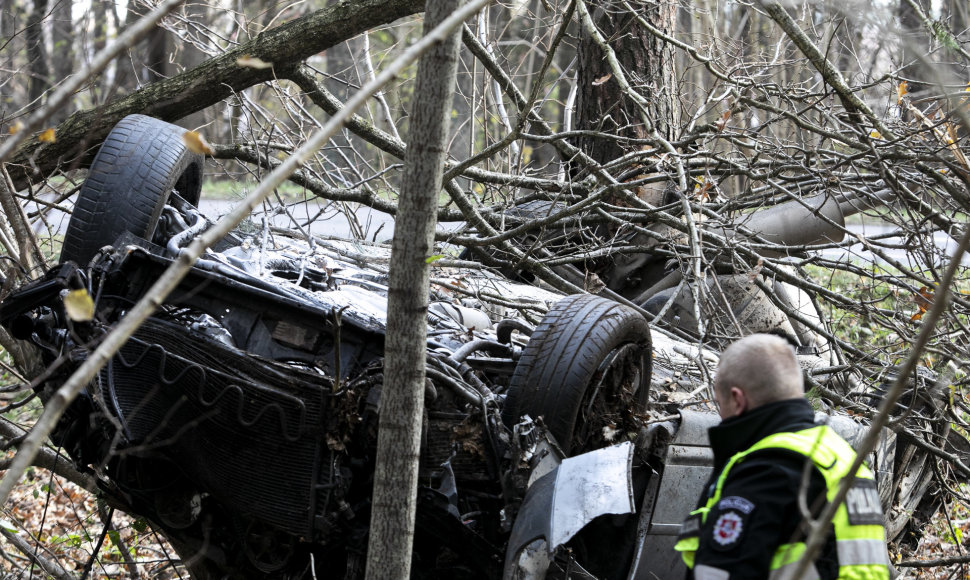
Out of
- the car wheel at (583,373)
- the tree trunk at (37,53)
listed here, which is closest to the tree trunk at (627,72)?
the car wheel at (583,373)

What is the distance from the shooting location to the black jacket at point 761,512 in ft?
6.45

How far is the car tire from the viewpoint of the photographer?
11.7 feet

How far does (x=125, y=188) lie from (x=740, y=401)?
2683 mm

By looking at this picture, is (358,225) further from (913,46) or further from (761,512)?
(913,46)

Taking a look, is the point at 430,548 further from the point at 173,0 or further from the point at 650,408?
the point at 173,0

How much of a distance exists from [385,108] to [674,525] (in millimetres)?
4706

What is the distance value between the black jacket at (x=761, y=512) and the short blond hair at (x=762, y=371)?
61 mm

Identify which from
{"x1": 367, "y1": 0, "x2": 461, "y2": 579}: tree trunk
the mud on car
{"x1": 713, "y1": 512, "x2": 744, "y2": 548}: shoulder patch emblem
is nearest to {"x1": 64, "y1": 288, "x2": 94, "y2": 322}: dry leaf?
{"x1": 367, "y1": 0, "x2": 461, "y2": 579}: tree trunk

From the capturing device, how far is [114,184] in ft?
11.9

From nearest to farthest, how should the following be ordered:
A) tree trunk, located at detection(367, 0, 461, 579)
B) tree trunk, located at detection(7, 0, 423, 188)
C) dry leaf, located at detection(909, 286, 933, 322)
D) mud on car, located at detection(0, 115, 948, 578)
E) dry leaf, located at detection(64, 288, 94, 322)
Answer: dry leaf, located at detection(64, 288, 94, 322)
tree trunk, located at detection(367, 0, 461, 579)
mud on car, located at detection(0, 115, 948, 578)
dry leaf, located at detection(909, 286, 933, 322)
tree trunk, located at detection(7, 0, 423, 188)

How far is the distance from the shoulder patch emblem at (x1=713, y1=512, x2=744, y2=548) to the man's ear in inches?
12.3

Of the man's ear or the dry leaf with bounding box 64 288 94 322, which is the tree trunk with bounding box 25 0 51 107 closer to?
the dry leaf with bounding box 64 288 94 322

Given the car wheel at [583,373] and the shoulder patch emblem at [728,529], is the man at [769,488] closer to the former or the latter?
the shoulder patch emblem at [728,529]

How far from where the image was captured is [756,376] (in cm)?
222
